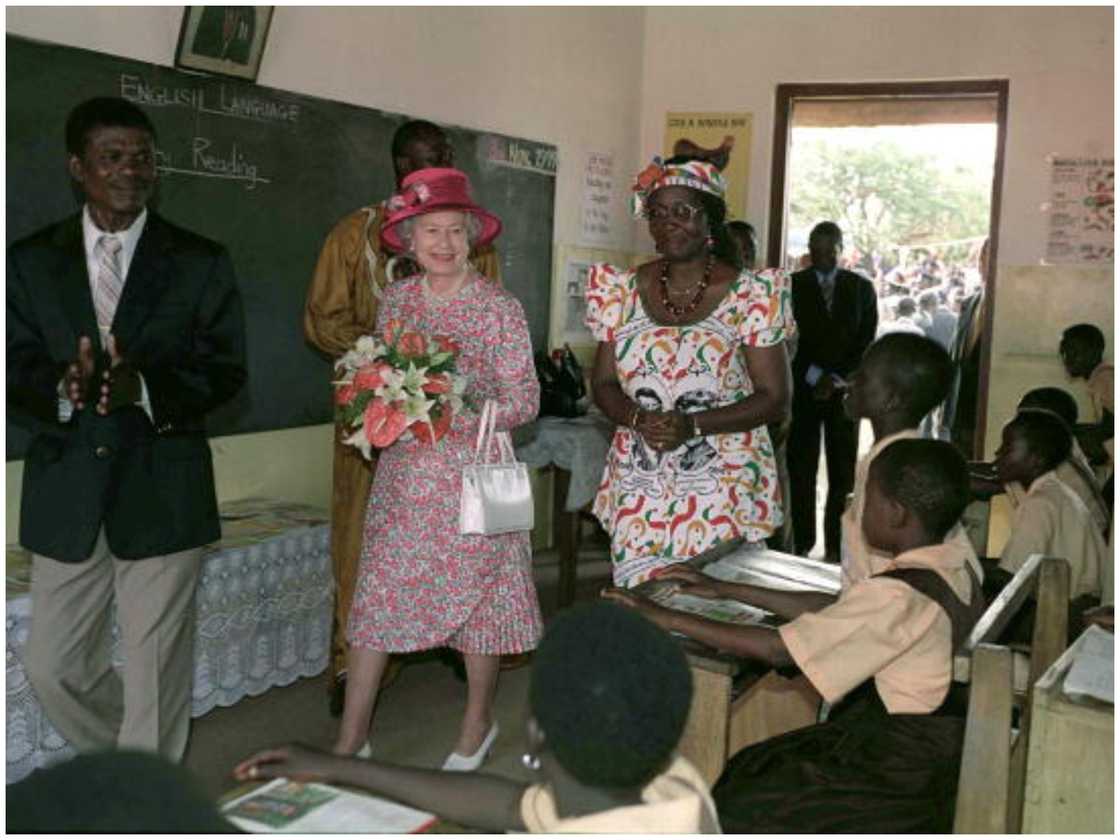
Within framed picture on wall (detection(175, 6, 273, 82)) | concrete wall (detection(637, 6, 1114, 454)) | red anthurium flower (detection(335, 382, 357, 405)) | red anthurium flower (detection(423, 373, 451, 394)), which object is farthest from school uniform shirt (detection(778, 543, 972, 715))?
concrete wall (detection(637, 6, 1114, 454))

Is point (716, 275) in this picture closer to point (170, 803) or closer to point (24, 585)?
point (24, 585)

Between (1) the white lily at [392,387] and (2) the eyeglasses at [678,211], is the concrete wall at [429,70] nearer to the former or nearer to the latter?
(1) the white lily at [392,387]

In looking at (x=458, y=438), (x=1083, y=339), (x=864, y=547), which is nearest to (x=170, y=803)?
(x=864, y=547)

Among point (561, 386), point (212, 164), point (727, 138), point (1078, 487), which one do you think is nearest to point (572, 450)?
point (561, 386)

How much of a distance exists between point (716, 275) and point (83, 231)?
151cm

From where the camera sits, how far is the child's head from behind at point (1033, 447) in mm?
3990

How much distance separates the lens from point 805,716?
3.09 metres

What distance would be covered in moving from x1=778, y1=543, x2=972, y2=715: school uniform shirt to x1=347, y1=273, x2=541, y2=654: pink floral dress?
49.8 inches

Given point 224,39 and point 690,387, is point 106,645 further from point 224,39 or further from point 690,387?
point 224,39

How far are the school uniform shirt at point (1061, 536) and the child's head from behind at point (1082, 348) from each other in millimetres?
2488

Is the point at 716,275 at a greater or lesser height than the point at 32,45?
lesser

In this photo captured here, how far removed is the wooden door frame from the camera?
6.79m

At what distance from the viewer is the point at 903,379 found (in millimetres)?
2850

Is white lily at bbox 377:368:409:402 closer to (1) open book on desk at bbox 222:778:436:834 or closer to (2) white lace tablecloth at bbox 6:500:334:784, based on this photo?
(2) white lace tablecloth at bbox 6:500:334:784
